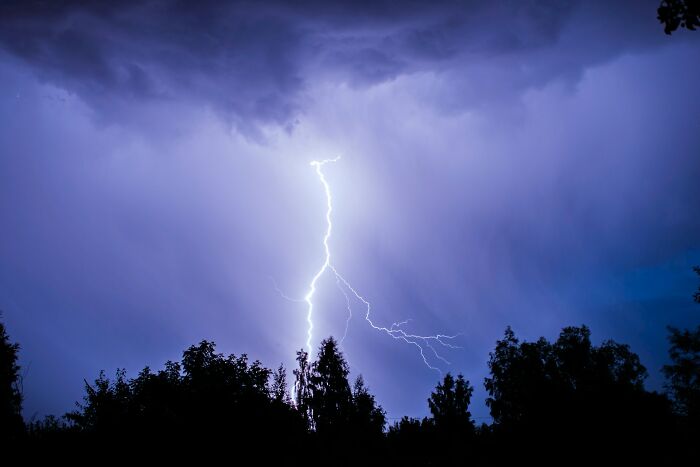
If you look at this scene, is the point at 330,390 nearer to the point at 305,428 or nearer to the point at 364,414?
the point at 364,414

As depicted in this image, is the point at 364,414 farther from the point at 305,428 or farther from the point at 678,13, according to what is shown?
the point at 678,13

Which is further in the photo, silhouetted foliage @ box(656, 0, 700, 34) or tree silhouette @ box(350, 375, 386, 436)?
tree silhouette @ box(350, 375, 386, 436)

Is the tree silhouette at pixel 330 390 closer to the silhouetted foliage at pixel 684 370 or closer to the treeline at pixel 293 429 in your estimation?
the treeline at pixel 293 429

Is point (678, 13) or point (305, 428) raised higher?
point (678, 13)

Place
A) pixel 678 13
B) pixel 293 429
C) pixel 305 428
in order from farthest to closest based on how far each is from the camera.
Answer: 1. pixel 305 428
2. pixel 293 429
3. pixel 678 13

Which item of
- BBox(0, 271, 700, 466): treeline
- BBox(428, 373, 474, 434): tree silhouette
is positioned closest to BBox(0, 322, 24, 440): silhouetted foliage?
BBox(0, 271, 700, 466): treeline

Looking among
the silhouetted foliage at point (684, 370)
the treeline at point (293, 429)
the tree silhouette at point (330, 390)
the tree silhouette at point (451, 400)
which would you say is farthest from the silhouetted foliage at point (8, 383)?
the silhouetted foliage at point (684, 370)

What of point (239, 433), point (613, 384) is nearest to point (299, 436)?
point (239, 433)

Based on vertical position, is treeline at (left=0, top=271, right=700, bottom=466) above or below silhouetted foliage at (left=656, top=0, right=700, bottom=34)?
below

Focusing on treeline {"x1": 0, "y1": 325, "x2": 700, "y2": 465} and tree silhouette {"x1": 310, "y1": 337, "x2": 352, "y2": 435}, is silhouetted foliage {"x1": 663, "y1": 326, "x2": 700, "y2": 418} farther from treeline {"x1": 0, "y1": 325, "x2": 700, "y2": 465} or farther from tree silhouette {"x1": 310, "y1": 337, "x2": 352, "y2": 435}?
tree silhouette {"x1": 310, "y1": 337, "x2": 352, "y2": 435}

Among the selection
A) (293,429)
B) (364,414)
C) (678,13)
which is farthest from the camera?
(364,414)

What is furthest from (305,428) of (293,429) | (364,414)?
A: (364,414)

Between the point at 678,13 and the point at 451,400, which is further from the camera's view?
the point at 451,400

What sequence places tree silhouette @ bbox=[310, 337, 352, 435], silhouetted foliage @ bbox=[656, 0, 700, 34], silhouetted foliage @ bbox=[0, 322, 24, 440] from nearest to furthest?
silhouetted foliage @ bbox=[656, 0, 700, 34]
silhouetted foliage @ bbox=[0, 322, 24, 440]
tree silhouette @ bbox=[310, 337, 352, 435]
